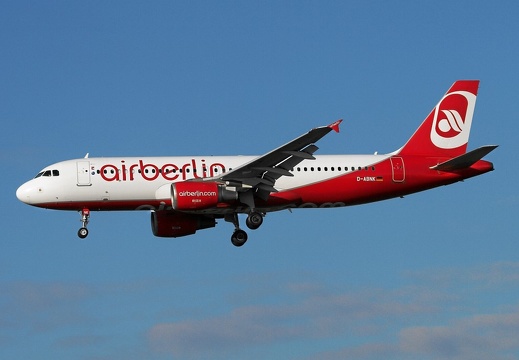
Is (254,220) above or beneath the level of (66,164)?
beneath

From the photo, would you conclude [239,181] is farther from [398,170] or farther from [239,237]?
[398,170]

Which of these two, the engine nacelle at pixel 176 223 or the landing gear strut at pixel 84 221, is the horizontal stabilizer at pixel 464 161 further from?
the landing gear strut at pixel 84 221

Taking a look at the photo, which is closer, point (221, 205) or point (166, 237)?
point (221, 205)

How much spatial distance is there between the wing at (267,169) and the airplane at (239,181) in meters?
0.05

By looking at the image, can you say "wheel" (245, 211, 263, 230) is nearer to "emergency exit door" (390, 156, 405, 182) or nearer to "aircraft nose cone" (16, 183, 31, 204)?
"emergency exit door" (390, 156, 405, 182)

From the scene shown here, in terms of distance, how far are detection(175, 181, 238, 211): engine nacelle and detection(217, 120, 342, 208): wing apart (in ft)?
2.23

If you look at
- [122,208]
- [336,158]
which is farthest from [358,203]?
[122,208]

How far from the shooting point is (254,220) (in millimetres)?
55531

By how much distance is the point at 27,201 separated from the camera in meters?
55.2

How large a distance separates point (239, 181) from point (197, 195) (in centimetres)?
228

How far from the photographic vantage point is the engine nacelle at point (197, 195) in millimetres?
52969

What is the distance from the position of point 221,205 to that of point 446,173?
11.9 meters

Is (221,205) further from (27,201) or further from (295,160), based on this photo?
(27,201)

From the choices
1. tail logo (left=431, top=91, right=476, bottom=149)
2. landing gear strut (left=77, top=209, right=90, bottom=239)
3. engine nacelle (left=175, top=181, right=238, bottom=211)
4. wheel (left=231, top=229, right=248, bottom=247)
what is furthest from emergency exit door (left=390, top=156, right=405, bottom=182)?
landing gear strut (left=77, top=209, right=90, bottom=239)
